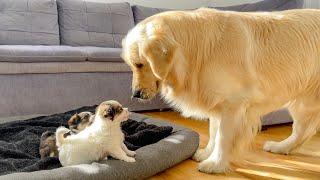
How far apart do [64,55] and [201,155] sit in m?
1.53

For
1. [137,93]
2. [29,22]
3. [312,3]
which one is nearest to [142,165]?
[137,93]

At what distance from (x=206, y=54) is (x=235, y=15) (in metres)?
0.30

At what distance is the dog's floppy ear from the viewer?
5.85ft

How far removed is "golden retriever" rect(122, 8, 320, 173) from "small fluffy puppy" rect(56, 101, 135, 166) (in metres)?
0.20

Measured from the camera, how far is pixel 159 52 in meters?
1.79

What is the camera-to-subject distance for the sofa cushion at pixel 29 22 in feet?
12.1

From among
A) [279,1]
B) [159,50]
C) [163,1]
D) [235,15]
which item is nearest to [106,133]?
[159,50]

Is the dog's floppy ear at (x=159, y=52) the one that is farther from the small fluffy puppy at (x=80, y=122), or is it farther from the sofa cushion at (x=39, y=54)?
the sofa cushion at (x=39, y=54)

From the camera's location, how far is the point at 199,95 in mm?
2016

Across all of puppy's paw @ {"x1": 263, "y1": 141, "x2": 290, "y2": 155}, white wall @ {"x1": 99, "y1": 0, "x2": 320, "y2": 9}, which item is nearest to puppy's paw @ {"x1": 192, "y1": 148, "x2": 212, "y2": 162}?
puppy's paw @ {"x1": 263, "y1": 141, "x2": 290, "y2": 155}

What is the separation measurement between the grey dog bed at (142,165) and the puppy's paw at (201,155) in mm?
32

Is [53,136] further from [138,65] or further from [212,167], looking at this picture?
[212,167]

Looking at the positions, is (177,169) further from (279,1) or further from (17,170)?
(279,1)

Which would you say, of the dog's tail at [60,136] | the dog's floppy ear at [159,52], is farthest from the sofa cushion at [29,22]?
the dog's floppy ear at [159,52]
